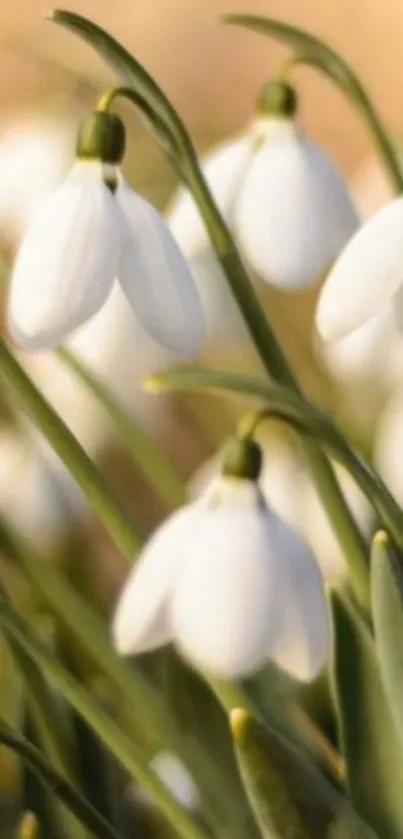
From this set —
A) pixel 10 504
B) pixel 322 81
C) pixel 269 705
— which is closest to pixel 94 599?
pixel 10 504

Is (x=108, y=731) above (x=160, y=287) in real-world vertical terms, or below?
below

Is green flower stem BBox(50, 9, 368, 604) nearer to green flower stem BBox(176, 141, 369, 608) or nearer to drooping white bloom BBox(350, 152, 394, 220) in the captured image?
green flower stem BBox(176, 141, 369, 608)

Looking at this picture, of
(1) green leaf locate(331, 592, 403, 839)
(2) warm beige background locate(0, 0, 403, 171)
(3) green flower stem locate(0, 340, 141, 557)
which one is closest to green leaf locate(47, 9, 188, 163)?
(3) green flower stem locate(0, 340, 141, 557)

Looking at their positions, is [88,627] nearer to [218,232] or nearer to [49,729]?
[49,729]

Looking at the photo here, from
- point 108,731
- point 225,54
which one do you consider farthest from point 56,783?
point 225,54

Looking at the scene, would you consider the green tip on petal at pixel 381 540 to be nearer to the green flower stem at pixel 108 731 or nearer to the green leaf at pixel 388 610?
the green leaf at pixel 388 610

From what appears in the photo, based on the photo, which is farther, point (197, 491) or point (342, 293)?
point (197, 491)

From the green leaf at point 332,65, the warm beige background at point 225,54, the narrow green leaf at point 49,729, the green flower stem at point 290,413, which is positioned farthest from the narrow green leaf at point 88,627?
the warm beige background at point 225,54

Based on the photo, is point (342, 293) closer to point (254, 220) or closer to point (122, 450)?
point (254, 220)
